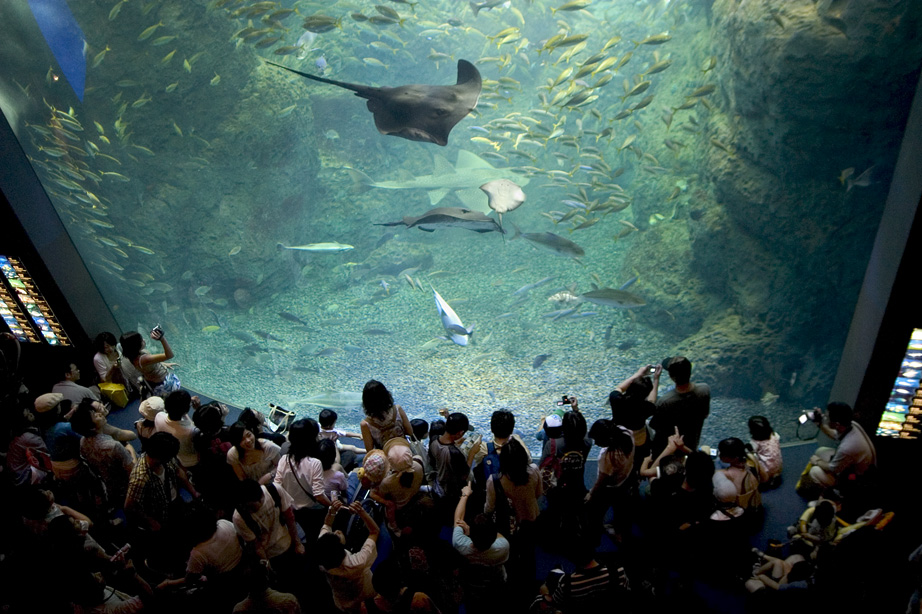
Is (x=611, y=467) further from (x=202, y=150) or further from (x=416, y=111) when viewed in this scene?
(x=202, y=150)

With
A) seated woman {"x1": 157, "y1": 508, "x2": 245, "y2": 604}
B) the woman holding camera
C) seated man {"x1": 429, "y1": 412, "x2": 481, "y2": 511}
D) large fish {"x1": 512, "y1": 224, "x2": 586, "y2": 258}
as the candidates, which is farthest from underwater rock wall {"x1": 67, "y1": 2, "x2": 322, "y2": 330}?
seated man {"x1": 429, "y1": 412, "x2": 481, "y2": 511}

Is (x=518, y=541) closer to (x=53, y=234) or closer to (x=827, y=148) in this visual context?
(x=53, y=234)

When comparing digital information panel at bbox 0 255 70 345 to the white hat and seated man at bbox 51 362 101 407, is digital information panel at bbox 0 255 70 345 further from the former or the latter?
the white hat

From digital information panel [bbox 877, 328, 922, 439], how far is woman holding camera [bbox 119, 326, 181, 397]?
585 cm

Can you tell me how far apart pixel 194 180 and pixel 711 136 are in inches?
441

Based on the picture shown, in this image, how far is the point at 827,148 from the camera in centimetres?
595

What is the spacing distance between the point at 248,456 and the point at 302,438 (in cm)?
55

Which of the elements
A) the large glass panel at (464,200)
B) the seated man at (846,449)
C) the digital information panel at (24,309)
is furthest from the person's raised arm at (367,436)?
the digital information panel at (24,309)

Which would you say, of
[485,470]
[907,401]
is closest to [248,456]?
[485,470]

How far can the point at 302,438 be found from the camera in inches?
103

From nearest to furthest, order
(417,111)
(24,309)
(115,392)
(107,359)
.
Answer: (107,359)
(115,392)
(24,309)
(417,111)

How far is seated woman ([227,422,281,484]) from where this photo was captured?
2.79 metres

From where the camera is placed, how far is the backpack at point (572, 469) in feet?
8.26

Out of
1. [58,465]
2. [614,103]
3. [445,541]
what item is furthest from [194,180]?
[614,103]
